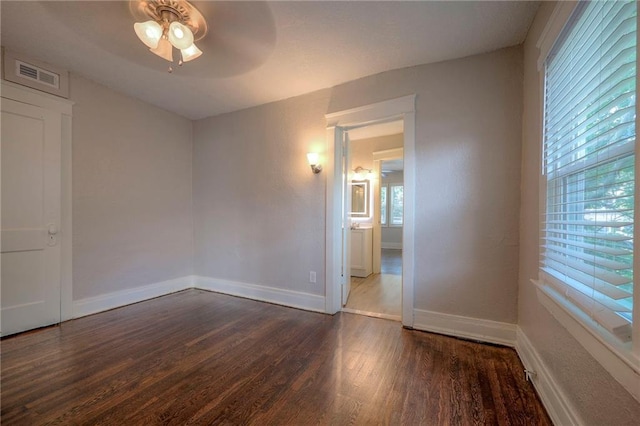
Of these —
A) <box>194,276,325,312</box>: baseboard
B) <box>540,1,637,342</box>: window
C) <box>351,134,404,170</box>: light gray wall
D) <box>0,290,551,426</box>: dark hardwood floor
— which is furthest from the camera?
<box>351,134,404,170</box>: light gray wall

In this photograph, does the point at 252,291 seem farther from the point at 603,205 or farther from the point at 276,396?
the point at 603,205

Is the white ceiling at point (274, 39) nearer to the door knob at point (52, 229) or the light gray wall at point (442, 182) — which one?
the light gray wall at point (442, 182)

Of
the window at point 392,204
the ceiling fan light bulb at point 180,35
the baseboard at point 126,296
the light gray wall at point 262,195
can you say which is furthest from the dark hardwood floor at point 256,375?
the window at point 392,204

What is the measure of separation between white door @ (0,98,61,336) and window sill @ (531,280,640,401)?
160 inches

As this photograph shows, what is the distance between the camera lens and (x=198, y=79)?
2754mm

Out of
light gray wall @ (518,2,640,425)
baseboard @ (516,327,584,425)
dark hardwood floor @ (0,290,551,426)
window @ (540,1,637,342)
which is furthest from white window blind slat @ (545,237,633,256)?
dark hardwood floor @ (0,290,551,426)

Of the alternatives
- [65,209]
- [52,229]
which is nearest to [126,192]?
[65,209]

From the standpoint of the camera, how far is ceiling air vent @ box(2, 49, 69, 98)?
→ 233 centimetres

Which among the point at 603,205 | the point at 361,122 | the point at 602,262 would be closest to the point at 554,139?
the point at 603,205

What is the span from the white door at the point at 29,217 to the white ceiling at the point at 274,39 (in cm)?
65

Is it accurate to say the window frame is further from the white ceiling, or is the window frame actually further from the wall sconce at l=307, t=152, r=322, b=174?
the wall sconce at l=307, t=152, r=322, b=174

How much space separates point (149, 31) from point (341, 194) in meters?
2.12

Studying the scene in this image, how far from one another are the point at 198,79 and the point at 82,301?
2.68 meters

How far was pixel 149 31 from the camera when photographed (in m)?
1.71
